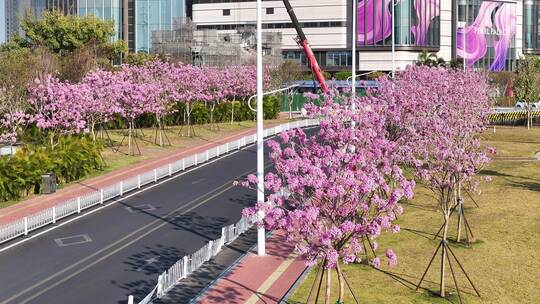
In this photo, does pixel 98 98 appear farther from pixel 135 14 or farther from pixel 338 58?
pixel 338 58

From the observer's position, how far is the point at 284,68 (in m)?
104

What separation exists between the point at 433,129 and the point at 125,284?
1366cm

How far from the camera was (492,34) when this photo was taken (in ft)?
484

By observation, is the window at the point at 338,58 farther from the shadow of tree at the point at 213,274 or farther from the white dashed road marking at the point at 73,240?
the white dashed road marking at the point at 73,240

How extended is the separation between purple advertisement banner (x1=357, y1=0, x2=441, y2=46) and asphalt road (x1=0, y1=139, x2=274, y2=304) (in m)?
99.9

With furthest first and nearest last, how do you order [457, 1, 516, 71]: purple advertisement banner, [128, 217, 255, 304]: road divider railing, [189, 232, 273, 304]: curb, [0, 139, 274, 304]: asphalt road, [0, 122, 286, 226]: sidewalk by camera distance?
[457, 1, 516, 71]: purple advertisement banner → [0, 122, 286, 226]: sidewalk → [0, 139, 274, 304]: asphalt road → [128, 217, 255, 304]: road divider railing → [189, 232, 273, 304]: curb

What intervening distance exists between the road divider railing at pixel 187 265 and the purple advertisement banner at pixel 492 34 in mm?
125483

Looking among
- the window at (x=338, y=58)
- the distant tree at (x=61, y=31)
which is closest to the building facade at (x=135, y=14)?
the window at (x=338, y=58)

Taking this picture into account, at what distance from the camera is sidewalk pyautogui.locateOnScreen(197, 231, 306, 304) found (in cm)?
2023

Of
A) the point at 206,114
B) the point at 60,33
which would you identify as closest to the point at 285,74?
the point at 206,114

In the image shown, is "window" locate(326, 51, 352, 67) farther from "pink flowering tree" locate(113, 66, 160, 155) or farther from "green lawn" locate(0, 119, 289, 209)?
"pink flowering tree" locate(113, 66, 160, 155)

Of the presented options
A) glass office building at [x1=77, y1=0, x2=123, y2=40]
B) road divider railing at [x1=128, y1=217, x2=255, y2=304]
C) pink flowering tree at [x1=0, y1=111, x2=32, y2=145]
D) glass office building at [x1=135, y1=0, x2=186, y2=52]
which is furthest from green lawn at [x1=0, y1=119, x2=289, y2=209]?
glass office building at [x1=77, y1=0, x2=123, y2=40]

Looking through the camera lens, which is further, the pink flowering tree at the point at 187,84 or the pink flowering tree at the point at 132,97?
the pink flowering tree at the point at 187,84

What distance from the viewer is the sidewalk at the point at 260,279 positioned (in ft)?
66.4
